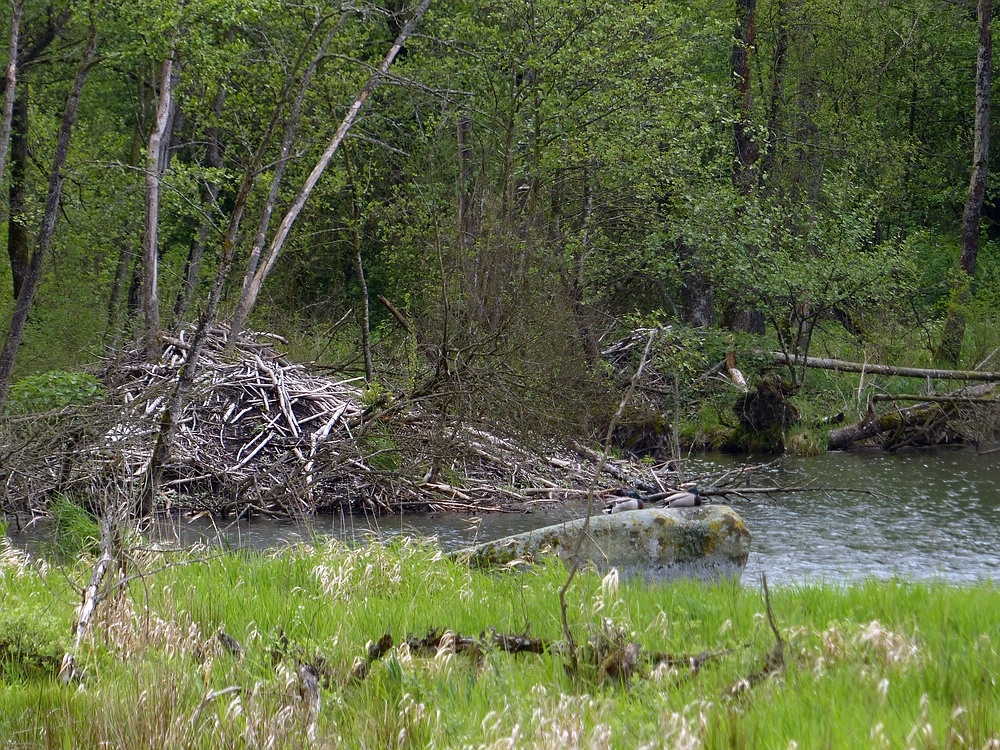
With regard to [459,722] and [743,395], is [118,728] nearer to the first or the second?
[459,722]

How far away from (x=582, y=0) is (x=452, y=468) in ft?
27.9

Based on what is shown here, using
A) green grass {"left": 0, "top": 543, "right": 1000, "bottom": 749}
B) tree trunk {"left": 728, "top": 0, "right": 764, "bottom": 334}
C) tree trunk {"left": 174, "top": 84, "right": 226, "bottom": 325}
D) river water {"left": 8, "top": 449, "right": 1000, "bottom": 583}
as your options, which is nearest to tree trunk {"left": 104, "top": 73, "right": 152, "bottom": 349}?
tree trunk {"left": 174, "top": 84, "right": 226, "bottom": 325}

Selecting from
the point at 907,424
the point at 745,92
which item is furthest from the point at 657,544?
the point at 745,92

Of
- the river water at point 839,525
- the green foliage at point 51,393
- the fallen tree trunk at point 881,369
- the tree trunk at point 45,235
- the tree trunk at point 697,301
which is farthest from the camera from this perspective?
the tree trunk at point 697,301

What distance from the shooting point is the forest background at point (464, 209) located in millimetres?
14883

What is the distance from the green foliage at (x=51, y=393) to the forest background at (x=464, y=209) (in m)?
0.16

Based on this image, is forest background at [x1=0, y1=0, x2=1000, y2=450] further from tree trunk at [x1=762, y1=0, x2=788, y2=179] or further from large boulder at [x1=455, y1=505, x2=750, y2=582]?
large boulder at [x1=455, y1=505, x2=750, y2=582]

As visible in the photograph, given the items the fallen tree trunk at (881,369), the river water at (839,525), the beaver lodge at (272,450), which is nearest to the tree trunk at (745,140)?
the fallen tree trunk at (881,369)

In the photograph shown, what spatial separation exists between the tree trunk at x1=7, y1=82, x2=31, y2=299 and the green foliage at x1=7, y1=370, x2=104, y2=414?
6583 millimetres

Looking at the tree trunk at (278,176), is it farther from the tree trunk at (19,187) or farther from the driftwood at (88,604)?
the tree trunk at (19,187)

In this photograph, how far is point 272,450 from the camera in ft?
45.9

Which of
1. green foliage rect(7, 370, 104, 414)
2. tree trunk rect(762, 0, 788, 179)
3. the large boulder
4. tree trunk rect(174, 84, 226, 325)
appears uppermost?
tree trunk rect(762, 0, 788, 179)

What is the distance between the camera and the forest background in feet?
48.8

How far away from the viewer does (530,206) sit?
1888cm
